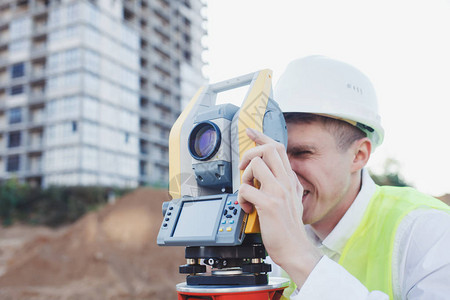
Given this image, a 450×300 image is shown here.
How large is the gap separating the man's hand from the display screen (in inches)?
7.1

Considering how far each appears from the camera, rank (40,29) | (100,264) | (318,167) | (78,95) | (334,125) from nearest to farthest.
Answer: (318,167)
(334,125)
(100,264)
(78,95)
(40,29)

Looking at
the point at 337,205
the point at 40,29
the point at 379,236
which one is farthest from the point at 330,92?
the point at 40,29

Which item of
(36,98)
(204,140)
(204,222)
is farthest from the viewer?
(36,98)

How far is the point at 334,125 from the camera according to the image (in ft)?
5.73

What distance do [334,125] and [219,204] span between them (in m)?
0.73

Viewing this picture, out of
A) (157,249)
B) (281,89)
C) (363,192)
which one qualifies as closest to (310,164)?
(363,192)

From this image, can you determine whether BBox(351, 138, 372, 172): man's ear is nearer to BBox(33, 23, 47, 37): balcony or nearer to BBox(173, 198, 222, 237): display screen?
BBox(173, 198, 222, 237): display screen

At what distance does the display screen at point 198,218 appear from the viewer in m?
1.26

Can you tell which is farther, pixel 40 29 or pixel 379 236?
pixel 40 29

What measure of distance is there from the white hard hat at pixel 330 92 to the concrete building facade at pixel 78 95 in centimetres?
2851

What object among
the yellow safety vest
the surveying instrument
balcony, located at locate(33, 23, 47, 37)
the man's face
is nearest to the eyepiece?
the surveying instrument

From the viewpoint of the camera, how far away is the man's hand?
3.64 ft

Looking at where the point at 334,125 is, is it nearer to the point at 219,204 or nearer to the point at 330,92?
the point at 330,92

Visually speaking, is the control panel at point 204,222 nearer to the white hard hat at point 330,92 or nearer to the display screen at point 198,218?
the display screen at point 198,218
